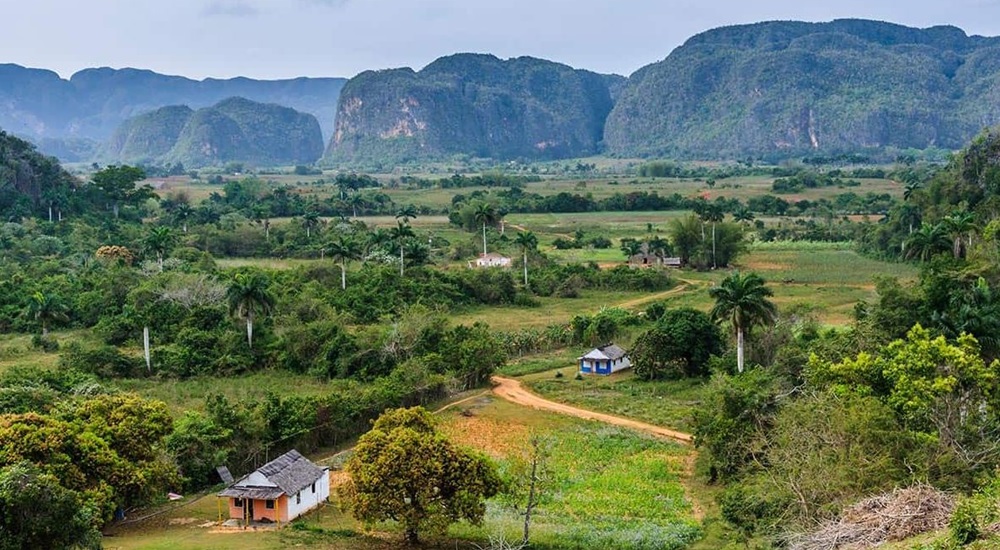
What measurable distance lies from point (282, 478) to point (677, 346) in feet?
71.9

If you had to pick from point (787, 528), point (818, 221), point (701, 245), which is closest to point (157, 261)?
point (701, 245)

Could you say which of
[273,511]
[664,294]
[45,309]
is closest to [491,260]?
[664,294]

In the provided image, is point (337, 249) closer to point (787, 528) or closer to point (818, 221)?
point (787, 528)

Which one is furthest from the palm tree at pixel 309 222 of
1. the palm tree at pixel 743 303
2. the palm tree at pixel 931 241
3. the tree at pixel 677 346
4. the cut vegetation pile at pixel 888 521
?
the cut vegetation pile at pixel 888 521

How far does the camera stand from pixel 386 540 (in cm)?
2397

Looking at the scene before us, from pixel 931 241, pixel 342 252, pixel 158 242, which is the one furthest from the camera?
pixel 158 242

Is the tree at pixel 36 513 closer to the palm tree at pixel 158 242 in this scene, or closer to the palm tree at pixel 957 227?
the palm tree at pixel 957 227

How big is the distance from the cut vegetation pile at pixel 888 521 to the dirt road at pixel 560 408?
17294mm

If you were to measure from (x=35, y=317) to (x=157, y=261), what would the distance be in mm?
18686

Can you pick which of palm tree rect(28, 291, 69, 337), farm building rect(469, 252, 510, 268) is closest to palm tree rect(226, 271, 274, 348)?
palm tree rect(28, 291, 69, 337)

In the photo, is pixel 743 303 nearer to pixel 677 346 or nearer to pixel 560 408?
pixel 677 346

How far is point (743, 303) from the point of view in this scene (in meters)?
37.4

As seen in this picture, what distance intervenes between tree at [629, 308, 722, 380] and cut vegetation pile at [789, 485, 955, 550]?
25.6 metres

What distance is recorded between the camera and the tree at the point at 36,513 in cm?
1875
